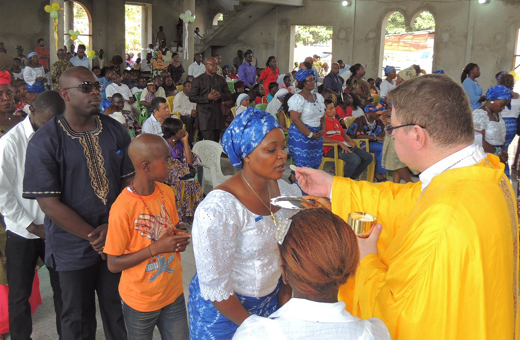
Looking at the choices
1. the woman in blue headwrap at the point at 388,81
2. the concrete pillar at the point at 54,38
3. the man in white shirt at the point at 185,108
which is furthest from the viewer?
the concrete pillar at the point at 54,38

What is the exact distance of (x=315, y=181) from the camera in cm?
225

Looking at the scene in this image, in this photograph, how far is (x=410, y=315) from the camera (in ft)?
4.84

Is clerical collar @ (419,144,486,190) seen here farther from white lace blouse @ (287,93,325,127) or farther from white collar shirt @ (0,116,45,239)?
white lace blouse @ (287,93,325,127)

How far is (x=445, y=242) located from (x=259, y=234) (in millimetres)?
695

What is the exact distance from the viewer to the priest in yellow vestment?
146cm

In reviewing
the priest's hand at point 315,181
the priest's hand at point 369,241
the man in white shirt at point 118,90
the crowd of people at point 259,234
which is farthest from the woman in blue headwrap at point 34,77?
the priest's hand at point 369,241

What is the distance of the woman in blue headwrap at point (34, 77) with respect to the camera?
11.8m

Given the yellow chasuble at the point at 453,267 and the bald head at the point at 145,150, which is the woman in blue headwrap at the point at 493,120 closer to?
the bald head at the point at 145,150

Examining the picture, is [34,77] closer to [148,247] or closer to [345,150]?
[345,150]

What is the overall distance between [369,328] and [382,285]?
13.5 inches

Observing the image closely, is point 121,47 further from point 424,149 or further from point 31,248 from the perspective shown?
point 424,149

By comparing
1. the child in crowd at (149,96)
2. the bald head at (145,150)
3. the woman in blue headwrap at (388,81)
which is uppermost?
the woman in blue headwrap at (388,81)

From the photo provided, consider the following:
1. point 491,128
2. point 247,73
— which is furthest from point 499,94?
point 247,73

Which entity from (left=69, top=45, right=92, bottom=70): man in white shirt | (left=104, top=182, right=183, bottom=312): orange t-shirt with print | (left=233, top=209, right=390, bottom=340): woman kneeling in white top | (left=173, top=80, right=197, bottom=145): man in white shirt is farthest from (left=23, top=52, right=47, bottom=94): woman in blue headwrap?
(left=233, top=209, right=390, bottom=340): woman kneeling in white top
